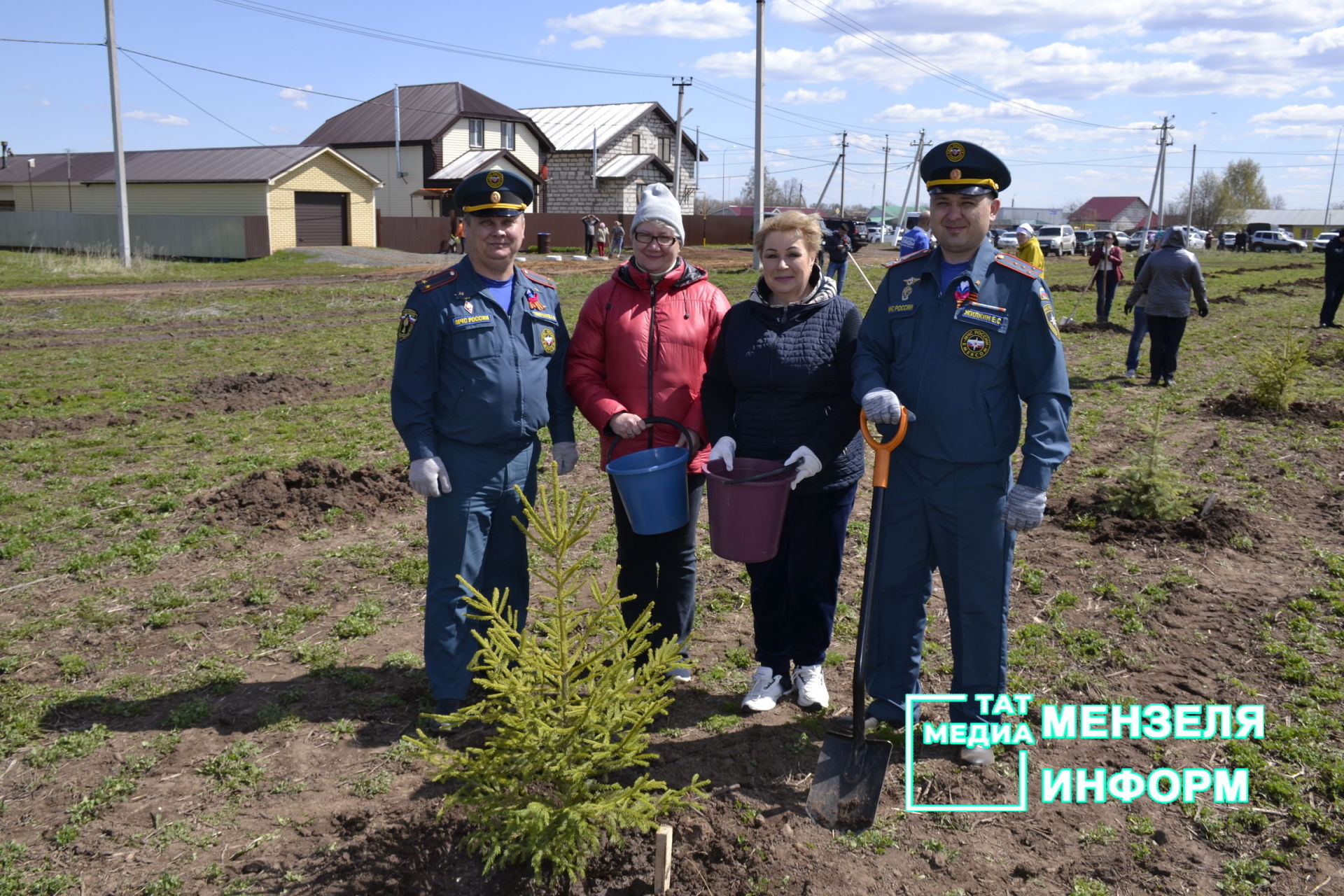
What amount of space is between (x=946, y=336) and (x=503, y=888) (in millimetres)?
2321

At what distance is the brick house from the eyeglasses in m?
48.2

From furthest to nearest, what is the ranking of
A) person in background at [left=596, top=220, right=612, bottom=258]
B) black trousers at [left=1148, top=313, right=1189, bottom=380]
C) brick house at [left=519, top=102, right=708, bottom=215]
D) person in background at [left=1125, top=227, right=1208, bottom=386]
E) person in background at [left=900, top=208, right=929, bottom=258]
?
brick house at [left=519, top=102, right=708, bottom=215]
person in background at [left=596, top=220, right=612, bottom=258]
person in background at [left=900, top=208, right=929, bottom=258]
black trousers at [left=1148, top=313, right=1189, bottom=380]
person in background at [left=1125, top=227, right=1208, bottom=386]

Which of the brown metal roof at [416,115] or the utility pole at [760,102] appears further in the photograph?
the brown metal roof at [416,115]

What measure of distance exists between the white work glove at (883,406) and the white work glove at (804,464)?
0.96 feet

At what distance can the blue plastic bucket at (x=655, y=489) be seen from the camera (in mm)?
3615

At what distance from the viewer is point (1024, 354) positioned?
3.47m

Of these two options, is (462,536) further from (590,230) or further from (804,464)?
(590,230)

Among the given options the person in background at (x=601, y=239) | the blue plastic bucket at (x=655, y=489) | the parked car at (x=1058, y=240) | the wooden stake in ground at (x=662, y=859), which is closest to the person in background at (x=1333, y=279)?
the blue plastic bucket at (x=655, y=489)

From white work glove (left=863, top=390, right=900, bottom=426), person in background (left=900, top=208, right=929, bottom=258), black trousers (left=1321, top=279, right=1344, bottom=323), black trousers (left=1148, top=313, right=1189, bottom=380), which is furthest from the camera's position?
black trousers (left=1321, top=279, right=1344, bottom=323)

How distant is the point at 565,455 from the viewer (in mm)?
4004

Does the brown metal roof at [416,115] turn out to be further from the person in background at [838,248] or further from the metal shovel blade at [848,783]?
the metal shovel blade at [848,783]

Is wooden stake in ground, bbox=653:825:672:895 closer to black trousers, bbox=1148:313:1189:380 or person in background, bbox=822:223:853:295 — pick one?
black trousers, bbox=1148:313:1189:380

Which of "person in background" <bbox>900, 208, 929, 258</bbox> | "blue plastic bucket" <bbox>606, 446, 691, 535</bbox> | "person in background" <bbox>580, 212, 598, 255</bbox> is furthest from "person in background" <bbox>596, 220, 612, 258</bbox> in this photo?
"blue plastic bucket" <bbox>606, 446, 691, 535</bbox>

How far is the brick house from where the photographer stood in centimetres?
5188
